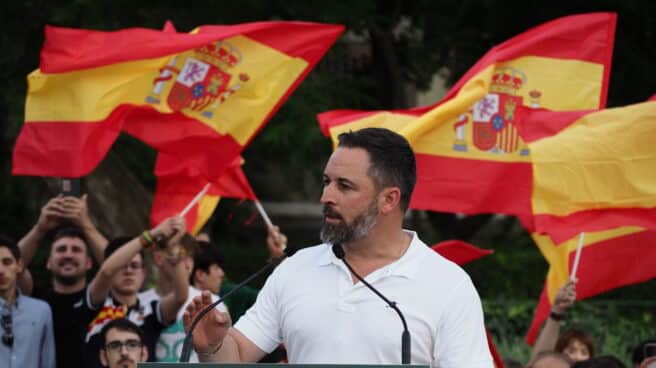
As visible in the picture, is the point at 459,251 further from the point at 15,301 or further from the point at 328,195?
the point at 328,195

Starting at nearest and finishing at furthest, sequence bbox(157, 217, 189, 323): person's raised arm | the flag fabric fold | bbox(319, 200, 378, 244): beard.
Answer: bbox(319, 200, 378, 244): beard, bbox(157, 217, 189, 323): person's raised arm, the flag fabric fold

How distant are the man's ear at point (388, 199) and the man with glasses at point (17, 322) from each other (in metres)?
3.87

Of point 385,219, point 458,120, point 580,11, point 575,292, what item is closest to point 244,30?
point 458,120

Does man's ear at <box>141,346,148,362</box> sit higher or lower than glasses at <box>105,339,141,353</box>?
lower

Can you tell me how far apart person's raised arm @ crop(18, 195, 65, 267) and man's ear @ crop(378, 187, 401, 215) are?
445 centimetres

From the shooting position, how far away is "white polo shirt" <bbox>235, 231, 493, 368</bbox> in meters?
4.75

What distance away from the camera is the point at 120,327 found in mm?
7895

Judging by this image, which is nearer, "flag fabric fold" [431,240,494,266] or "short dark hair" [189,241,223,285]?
"flag fabric fold" [431,240,494,266]

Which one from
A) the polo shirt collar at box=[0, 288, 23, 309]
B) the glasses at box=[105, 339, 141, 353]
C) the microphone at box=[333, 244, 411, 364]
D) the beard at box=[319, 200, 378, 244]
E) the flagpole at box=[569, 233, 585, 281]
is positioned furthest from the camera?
the flagpole at box=[569, 233, 585, 281]

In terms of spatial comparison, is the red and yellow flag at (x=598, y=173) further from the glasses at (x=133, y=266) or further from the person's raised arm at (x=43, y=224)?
the person's raised arm at (x=43, y=224)

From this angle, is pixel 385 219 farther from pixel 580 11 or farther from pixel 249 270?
pixel 249 270

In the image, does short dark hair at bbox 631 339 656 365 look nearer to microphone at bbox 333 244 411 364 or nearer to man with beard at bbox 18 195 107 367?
man with beard at bbox 18 195 107 367

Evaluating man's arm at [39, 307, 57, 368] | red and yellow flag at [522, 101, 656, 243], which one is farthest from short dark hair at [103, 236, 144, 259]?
red and yellow flag at [522, 101, 656, 243]

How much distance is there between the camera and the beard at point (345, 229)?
4.86 metres
